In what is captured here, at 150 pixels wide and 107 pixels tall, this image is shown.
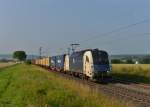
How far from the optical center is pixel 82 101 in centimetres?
1753

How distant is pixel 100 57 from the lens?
3788 centimetres

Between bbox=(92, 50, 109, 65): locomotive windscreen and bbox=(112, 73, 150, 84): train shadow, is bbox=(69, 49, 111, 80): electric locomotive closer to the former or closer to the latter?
bbox=(92, 50, 109, 65): locomotive windscreen

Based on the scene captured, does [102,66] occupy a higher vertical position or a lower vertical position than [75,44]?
lower

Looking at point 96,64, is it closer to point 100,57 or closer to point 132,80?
point 100,57

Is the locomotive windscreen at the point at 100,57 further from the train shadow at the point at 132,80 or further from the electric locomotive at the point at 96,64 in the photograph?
the train shadow at the point at 132,80

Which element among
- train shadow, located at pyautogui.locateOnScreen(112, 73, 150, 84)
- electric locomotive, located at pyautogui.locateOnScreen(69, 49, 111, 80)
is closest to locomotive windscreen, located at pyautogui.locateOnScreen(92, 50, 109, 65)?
electric locomotive, located at pyautogui.locateOnScreen(69, 49, 111, 80)

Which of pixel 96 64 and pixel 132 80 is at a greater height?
pixel 96 64

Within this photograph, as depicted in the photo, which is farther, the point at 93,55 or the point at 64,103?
the point at 93,55

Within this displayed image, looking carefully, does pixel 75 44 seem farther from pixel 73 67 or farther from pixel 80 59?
pixel 80 59

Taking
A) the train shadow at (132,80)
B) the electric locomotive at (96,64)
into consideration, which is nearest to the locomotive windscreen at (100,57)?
the electric locomotive at (96,64)

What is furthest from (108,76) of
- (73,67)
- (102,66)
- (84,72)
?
(73,67)

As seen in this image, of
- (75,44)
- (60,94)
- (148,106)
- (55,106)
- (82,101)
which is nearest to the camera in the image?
(55,106)

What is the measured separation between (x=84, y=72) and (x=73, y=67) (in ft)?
26.4

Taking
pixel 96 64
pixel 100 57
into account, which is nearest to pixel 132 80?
pixel 100 57
